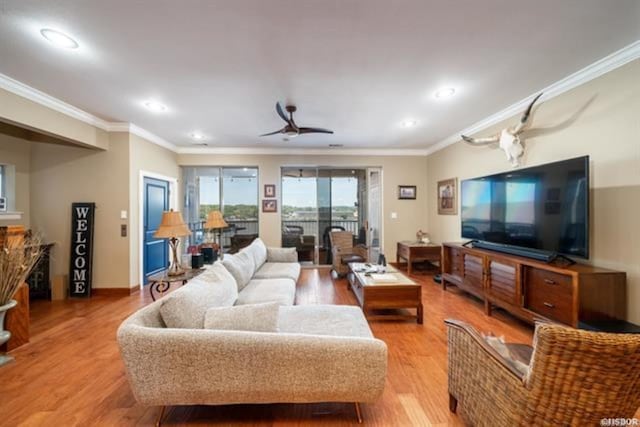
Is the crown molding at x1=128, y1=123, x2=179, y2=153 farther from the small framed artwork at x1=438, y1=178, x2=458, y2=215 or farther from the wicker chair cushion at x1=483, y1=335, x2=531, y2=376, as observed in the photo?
the small framed artwork at x1=438, y1=178, x2=458, y2=215

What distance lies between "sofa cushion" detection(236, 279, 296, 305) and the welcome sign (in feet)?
9.25

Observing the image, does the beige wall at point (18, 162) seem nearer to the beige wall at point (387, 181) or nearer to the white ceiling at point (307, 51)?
the white ceiling at point (307, 51)

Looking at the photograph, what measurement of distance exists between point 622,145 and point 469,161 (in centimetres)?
220

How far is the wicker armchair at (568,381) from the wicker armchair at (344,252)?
12.0 feet

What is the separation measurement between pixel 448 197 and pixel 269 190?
3.72m

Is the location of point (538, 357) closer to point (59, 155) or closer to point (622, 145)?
point (622, 145)

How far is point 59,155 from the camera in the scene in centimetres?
416

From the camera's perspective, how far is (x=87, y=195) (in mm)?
4191

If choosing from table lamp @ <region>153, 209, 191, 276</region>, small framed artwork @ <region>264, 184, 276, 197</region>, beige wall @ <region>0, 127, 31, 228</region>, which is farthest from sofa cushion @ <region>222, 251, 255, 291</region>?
beige wall @ <region>0, 127, 31, 228</region>

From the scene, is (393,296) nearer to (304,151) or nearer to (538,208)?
(538,208)

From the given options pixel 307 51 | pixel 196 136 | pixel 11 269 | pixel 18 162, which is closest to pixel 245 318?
pixel 307 51

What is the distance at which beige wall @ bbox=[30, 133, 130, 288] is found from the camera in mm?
4148

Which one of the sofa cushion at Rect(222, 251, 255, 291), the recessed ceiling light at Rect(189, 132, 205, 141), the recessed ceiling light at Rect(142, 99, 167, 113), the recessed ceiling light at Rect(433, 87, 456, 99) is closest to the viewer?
the sofa cushion at Rect(222, 251, 255, 291)

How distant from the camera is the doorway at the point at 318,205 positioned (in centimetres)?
614
